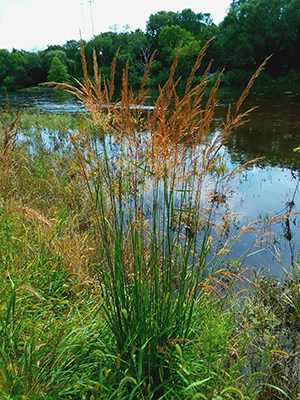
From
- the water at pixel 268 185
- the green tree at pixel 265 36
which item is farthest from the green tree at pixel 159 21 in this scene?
the water at pixel 268 185

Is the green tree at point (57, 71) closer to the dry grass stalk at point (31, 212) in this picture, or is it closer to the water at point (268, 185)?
the water at point (268, 185)

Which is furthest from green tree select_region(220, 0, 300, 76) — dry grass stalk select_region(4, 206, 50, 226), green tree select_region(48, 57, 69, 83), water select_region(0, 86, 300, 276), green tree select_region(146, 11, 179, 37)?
dry grass stalk select_region(4, 206, 50, 226)

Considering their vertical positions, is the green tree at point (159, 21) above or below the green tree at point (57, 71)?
above

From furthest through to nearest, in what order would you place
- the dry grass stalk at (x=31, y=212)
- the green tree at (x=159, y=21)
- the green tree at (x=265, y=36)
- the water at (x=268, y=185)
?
the green tree at (x=159, y=21) < the green tree at (x=265, y=36) < the water at (x=268, y=185) < the dry grass stalk at (x=31, y=212)

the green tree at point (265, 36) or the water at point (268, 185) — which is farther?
the green tree at point (265, 36)

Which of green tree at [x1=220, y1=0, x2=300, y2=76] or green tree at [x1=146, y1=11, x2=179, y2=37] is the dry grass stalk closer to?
green tree at [x1=220, y1=0, x2=300, y2=76]

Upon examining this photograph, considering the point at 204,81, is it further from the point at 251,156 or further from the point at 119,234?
the point at 251,156

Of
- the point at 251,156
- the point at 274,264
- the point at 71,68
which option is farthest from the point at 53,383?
the point at 71,68

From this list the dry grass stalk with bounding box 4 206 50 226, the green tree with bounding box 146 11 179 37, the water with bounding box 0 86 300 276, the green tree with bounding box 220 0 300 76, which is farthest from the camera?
the green tree with bounding box 146 11 179 37

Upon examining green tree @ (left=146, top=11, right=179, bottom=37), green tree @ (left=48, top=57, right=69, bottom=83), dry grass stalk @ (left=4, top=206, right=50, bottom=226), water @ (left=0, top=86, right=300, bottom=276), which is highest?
green tree @ (left=146, top=11, right=179, bottom=37)

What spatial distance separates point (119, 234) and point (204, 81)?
1033 mm

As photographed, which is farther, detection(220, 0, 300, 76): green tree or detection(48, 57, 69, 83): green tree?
detection(48, 57, 69, 83): green tree

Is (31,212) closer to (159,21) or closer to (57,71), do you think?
(57,71)

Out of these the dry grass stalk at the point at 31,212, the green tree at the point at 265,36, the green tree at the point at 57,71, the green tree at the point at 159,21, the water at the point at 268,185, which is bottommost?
the water at the point at 268,185
